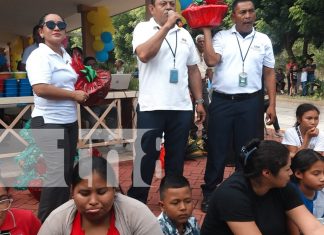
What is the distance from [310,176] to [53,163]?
159 cm

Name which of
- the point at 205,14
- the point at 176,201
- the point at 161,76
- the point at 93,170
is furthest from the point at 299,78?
the point at 93,170

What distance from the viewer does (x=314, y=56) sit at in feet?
67.1

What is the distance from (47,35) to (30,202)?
1.81 meters

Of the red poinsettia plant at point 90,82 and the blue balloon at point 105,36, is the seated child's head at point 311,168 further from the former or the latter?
the blue balloon at point 105,36

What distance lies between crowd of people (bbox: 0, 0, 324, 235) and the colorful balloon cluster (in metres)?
5.91

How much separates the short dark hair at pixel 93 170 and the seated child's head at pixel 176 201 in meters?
0.60

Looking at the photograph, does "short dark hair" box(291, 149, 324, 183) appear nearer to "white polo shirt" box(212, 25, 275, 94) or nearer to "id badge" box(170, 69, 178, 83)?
"white polo shirt" box(212, 25, 275, 94)

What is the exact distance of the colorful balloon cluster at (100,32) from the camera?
362 inches

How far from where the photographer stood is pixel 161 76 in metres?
3.22

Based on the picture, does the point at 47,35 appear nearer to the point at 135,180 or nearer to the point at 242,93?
the point at 135,180

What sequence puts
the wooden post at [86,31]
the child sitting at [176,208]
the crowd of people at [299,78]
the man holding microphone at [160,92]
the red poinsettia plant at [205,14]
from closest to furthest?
1. the child sitting at [176,208]
2. the man holding microphone at [160,92]
3. the red poinsettia plant at [205,14]
4. the wooden post at [86,31]
5. the crowd of people at [299,78]

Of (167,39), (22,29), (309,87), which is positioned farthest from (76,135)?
(309,87)

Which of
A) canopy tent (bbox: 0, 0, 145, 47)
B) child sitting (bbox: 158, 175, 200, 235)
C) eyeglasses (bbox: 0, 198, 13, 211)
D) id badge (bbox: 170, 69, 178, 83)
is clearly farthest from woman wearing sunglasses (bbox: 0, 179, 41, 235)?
canopy tent (bbox: 0, 0, 145, 47)

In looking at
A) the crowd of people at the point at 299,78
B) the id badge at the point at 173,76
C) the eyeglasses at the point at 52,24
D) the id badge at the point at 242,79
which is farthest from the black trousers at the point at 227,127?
the crowd of people at the point at 299,78
